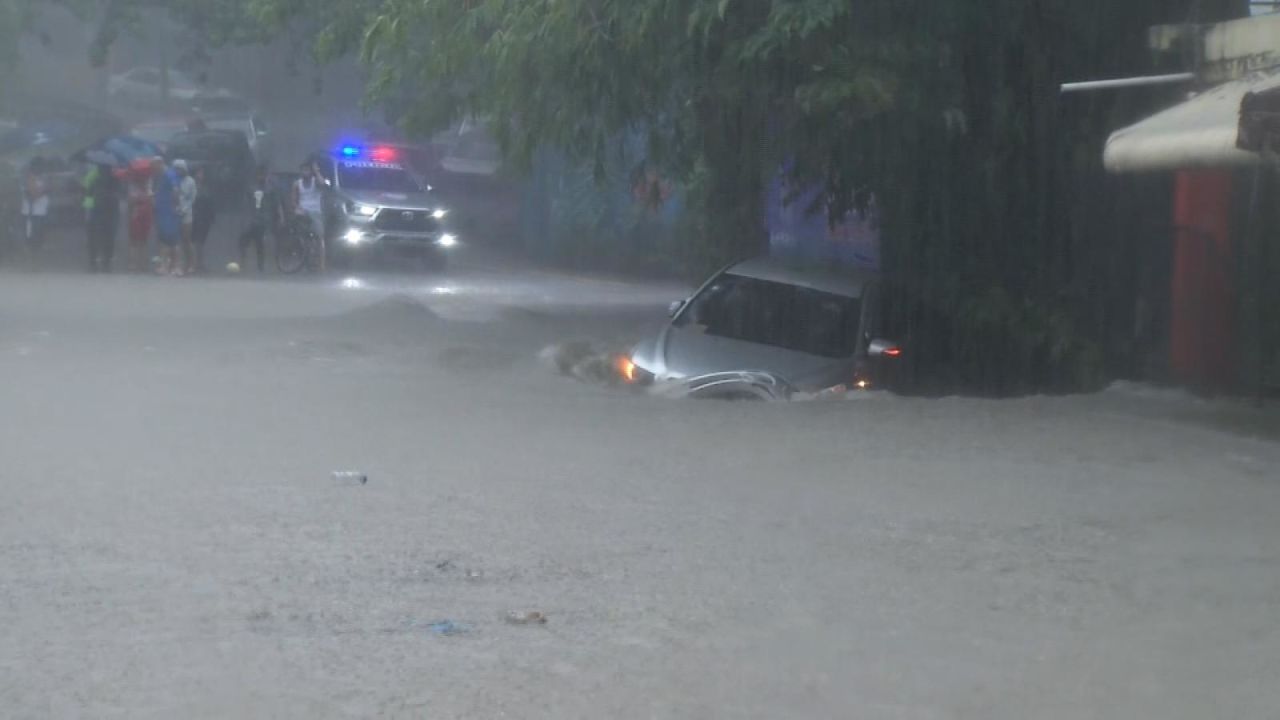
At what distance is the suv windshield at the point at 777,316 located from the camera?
47.0 ft

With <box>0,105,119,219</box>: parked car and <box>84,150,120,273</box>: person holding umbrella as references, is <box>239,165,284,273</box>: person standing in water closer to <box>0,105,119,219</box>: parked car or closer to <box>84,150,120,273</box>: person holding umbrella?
<box>84,150,120,273</box>: person holding umbrella

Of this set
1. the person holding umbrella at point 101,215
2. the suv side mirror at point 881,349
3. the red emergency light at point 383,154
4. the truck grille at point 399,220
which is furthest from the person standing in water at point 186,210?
the suv side mirror at point 881,349

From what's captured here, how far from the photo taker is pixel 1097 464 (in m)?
11.5

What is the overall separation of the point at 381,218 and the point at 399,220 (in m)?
0.31

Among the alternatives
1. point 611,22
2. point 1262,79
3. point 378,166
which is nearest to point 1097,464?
point 1262,79

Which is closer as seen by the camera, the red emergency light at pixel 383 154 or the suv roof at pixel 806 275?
the suv roof at pixel 806 275

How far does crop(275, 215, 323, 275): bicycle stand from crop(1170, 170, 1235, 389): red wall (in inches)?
606

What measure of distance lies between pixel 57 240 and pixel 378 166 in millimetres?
5641

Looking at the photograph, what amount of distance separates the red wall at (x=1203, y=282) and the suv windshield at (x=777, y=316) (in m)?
2.95

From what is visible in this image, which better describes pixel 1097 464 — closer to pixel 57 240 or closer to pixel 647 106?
pixel 647 106

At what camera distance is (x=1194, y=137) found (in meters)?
11.2

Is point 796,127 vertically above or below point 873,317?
above

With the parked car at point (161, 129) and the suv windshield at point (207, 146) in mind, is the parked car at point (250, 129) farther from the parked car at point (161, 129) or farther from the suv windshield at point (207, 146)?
the suv windshield at point (207, 146)

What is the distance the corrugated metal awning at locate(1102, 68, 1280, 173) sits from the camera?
35.8 ft
